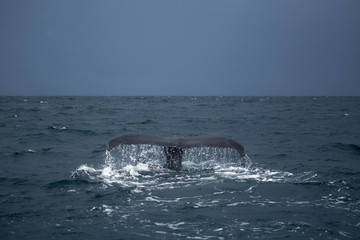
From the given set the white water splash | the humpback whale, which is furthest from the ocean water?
the humpback whale

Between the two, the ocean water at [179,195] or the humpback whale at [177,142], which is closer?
the ocean water at [179,195]

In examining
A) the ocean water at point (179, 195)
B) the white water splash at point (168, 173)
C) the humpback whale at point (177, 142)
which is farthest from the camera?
the white water splash at point (168, 173)

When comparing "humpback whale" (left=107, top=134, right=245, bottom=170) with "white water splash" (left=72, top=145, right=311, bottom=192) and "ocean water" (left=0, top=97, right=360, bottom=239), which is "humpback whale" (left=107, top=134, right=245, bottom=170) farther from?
"ocean water" (left=0, top=97, right=360, bottom=239)

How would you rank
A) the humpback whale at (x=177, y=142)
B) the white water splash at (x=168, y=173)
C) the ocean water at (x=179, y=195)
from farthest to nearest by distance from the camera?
the white water splash at (x=168, y=173), the humpback whale at (x=177, y=142), the ocean water at (x=179, y=195)

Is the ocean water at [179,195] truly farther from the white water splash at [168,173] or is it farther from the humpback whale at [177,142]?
the humpback whale at [177,142]

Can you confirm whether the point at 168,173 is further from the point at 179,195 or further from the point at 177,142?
the point at 179,195

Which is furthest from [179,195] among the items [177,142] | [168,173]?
[168,173]

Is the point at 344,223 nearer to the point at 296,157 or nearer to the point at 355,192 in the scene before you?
the point at 355,192

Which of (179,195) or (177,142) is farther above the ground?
(177,142)

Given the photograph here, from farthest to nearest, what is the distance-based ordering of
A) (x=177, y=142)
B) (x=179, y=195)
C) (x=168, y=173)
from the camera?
1. (x=168, y=173)
2. (x=177, y=142)
3. (x=179, y=195)

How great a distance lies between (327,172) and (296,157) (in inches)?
122

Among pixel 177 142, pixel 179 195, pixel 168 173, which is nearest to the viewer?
pixel 179 195

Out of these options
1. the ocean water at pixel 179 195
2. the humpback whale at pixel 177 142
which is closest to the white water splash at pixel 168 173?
the ocean water at pixel 179 195

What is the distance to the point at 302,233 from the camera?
6523mm
